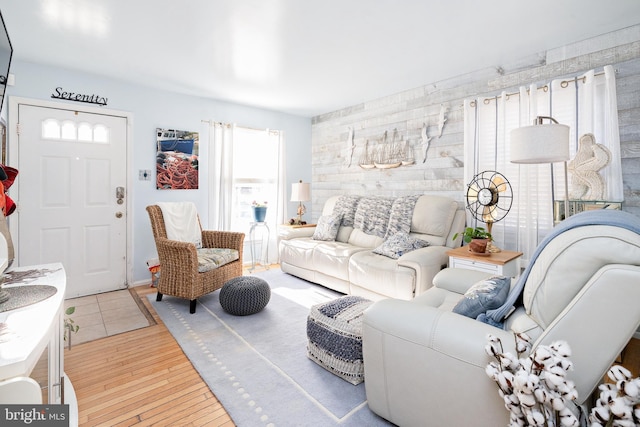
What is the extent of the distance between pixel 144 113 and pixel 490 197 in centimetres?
394

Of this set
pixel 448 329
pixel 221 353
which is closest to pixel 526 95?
pixel 448 329

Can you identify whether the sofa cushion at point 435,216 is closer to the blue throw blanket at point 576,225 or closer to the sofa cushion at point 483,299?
the sofa cushion at point 483,299

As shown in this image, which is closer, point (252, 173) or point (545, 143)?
point (545, 143)

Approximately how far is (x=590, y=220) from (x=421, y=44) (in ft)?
7.13

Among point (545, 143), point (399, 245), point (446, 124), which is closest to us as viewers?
point (545, 143)

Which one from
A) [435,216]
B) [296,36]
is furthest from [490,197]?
[296,36]

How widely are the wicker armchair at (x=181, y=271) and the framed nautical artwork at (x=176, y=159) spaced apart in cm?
70

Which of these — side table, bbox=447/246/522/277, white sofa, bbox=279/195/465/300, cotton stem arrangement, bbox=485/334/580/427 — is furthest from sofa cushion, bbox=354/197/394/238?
cotton stem arrangement, bbox=485/334/580/427

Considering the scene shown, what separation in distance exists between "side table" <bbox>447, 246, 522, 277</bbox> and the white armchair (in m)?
1.11

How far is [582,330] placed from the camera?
104 centimetres

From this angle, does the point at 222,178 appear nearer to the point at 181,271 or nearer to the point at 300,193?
the point at 300,193

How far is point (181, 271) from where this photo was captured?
9.93 ft

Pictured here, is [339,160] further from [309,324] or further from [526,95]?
[309,324]

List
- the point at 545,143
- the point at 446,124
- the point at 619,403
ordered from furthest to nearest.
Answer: the point at 446,124 < the point at 545,143 < the point at 619,403
